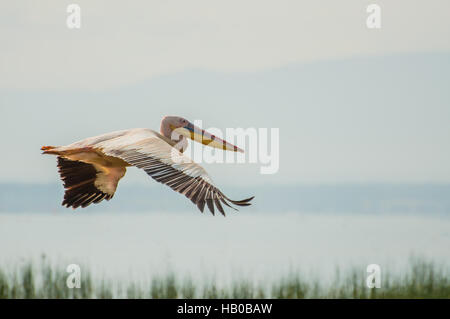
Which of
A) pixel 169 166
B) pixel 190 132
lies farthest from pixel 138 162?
pixel 190 132

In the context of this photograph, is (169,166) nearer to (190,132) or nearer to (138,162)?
(138,162)

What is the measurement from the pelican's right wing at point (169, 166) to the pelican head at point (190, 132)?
47.6 inches

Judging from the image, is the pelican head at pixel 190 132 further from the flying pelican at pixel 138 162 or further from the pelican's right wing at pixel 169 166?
the pelican's right wing at pixel 169 166

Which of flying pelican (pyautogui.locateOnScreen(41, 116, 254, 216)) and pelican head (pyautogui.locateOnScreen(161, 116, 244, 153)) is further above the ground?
pelican head (pyautogui.locateOnScreen(161, 116, 244, 153))

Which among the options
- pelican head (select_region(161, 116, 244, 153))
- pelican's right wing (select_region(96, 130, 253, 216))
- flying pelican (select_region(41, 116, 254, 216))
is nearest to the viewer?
pelican's right wing (select_region(96, 130, 253, 216))

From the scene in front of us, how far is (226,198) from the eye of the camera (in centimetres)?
762

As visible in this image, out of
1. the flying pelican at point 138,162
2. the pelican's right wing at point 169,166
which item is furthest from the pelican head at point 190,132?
→ the pelican's right wing at point 169,166

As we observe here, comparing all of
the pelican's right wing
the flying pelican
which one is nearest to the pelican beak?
A: the flying pelican

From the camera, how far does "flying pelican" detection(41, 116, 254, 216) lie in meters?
7.79

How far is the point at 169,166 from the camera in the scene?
318 inches

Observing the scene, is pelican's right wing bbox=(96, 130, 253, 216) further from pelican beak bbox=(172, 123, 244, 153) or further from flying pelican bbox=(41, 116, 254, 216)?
pelican beak bbox=(172, 123, 244, 153)
